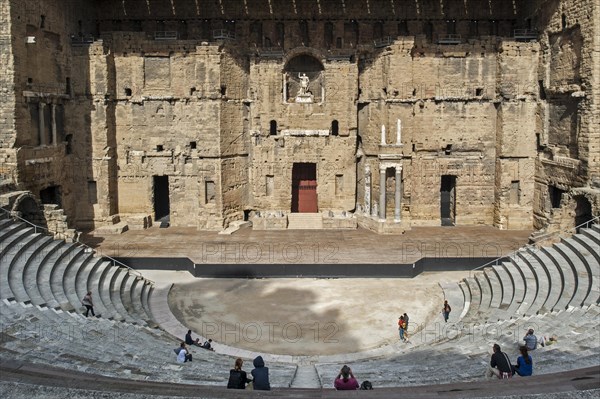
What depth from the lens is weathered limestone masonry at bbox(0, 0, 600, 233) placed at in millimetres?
28375

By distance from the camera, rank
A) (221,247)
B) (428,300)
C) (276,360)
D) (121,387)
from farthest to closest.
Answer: (221,247), (428,300), (276,360), (121,387)

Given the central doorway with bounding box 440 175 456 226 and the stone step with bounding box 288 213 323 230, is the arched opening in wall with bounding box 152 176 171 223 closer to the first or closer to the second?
the stone step with bounding box 288 213 323 230

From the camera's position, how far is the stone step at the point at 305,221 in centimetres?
2947

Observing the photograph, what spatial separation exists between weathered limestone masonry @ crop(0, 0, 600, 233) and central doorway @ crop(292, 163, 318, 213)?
2.8 inches

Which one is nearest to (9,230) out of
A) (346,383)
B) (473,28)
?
(346,383)

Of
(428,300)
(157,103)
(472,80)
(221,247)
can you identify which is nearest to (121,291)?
(221,247)

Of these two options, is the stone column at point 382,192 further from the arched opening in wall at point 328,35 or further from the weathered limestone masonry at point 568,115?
the arched opening in wall at point 328,35

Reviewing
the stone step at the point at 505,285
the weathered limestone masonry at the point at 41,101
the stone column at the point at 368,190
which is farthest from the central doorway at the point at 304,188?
the stone step at the point at 505,285

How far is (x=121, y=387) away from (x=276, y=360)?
704 centimetres

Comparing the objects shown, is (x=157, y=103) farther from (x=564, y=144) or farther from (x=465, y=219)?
(x=564, y=144)

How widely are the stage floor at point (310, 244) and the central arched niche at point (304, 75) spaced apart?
707 centimetres

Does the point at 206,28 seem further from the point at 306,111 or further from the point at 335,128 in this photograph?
the point at 335,128

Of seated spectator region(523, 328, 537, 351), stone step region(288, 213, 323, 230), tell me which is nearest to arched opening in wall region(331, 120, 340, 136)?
stone step region(288, 213, 323, 230)

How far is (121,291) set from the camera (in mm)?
20172
